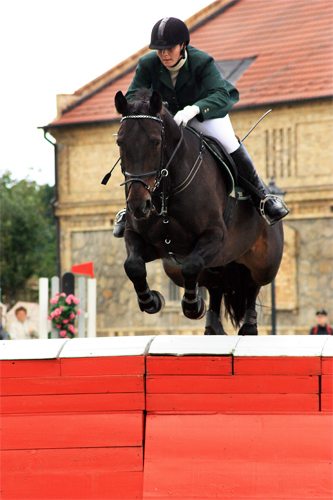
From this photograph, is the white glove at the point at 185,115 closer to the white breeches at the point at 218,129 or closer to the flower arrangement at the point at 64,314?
the white breeches at the point at 218,129

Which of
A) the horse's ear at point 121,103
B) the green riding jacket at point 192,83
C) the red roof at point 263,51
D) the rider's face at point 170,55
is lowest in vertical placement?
the horse's ear at point 121,103

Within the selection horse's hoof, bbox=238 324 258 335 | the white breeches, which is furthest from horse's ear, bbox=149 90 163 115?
horse's hoof, bbox=238 324 258 335

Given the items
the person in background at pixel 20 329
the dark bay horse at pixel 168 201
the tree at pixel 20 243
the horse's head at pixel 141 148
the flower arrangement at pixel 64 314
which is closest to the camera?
the horse's head at pixel 141 148

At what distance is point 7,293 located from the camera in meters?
34.1

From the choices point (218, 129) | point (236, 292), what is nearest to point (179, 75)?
point (218, 129)

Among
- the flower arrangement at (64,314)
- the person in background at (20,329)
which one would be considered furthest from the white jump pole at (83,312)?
the person in background at (20,329)

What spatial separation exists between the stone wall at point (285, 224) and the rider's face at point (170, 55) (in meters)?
14.6

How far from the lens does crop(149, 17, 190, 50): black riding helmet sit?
503cm

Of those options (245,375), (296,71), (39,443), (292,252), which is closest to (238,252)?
(245,375)

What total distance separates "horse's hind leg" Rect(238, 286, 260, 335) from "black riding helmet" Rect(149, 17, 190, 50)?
271 cm

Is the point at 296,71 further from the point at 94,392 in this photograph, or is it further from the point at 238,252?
the point at 94,392

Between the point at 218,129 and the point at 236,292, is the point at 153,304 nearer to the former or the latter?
the point at 218,129

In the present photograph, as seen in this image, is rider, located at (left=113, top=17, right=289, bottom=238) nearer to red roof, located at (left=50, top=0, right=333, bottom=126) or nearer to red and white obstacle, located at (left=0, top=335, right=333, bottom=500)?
red and white obstacle, located at (left=0, top=335, right=333, bottom=500)

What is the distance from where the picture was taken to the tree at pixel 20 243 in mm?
33969
